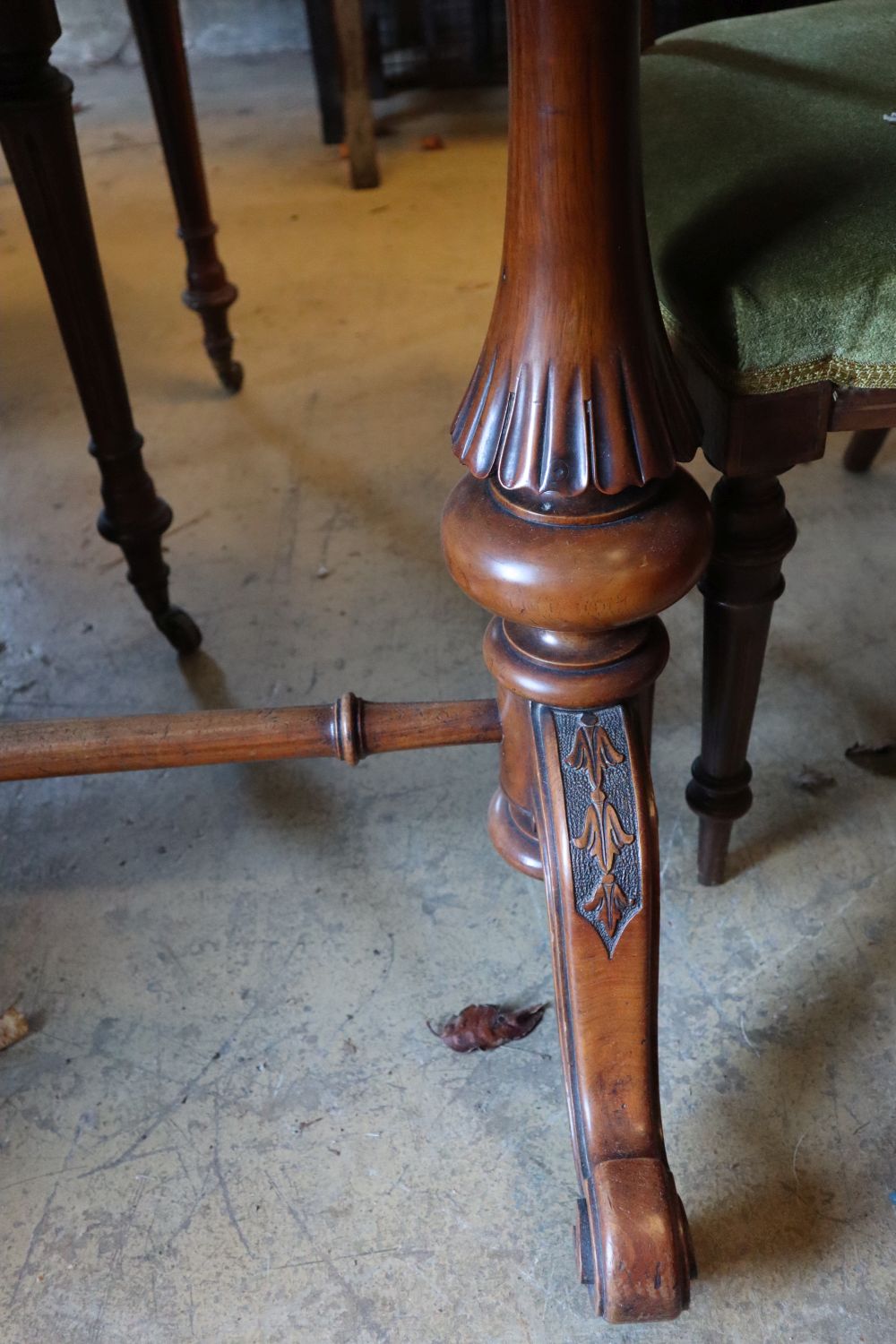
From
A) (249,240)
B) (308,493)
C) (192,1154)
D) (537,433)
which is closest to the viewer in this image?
(537,433)

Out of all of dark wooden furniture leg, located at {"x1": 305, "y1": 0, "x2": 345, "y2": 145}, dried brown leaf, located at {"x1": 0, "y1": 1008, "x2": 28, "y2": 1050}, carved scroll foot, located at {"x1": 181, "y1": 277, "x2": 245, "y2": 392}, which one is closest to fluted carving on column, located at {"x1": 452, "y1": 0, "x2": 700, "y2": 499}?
dried brown leaf, located at {"x1": 0, "y1": 1008, "x2": 28, "y2": 1050}

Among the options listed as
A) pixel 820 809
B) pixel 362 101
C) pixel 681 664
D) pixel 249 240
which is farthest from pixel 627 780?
pixel 362 101

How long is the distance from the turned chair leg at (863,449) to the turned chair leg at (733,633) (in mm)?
602

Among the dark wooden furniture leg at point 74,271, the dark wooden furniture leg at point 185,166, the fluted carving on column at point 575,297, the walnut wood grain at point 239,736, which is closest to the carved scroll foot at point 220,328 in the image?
the dark wooden furniture leg at point 185,166

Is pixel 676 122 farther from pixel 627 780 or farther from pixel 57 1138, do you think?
pixel 57 1138

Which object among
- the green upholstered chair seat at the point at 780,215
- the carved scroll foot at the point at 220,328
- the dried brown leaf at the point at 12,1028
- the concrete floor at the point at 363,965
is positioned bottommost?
the concrete floor at the point at 363,965

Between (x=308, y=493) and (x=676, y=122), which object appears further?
(x=308, y=493)

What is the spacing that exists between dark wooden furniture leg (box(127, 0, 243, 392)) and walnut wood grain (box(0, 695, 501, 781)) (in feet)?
2.63

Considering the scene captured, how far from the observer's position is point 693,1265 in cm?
59

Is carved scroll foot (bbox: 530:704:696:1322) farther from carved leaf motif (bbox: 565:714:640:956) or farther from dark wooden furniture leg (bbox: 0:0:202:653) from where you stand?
dark wooden furniture leg (bbox: 0:0:202:653)

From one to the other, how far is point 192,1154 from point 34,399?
117 centimetres

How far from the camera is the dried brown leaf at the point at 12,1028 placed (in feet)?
2.62

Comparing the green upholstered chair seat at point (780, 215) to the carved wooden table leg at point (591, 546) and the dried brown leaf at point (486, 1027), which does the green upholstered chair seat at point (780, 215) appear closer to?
the carved wooden table leg at point (591, 546)

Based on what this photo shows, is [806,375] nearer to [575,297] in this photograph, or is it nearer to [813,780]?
[575,297]
